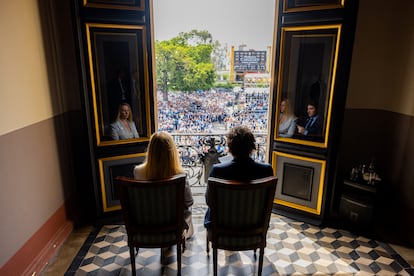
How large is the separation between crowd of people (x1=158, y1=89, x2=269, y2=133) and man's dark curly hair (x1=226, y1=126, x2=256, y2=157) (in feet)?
5.09

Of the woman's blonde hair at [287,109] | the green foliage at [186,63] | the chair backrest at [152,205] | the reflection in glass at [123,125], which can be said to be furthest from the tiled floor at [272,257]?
the green foliage at [186,63]

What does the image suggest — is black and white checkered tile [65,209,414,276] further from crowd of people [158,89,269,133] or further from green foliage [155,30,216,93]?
green foliage [155,30,216,93]

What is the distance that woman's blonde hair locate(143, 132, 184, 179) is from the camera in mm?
1926

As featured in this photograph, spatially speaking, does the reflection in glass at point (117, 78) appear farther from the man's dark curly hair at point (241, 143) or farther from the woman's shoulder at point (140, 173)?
the man's dark curly hair at point (241, 143)

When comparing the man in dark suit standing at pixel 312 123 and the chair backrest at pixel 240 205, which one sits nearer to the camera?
the chair backrest at pixel 240 205

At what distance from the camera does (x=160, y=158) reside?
75.7 inches

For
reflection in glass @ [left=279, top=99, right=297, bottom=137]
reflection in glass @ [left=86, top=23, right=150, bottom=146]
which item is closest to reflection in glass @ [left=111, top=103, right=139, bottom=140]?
reflection in glass @ [left=86, top=23, right=150, bottom=146]

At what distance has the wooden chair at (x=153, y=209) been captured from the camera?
5.83 ft

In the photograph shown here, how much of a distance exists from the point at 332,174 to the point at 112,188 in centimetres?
234

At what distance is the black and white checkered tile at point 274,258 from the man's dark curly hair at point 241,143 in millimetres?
1052

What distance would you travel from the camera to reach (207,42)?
131 inches

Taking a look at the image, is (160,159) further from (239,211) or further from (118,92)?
(118,92)

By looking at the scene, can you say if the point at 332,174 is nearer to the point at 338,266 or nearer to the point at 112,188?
the point at 338,266

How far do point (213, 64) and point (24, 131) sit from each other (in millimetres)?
2163
